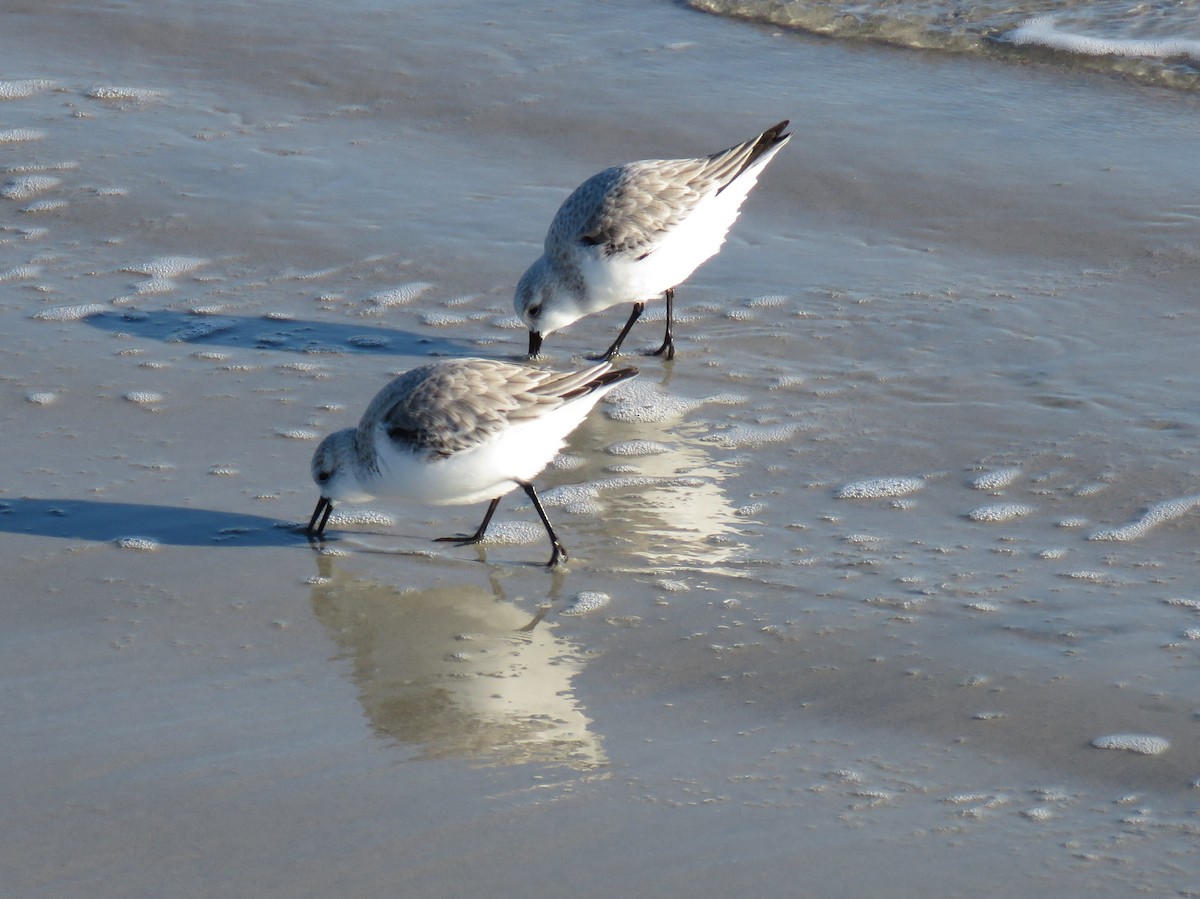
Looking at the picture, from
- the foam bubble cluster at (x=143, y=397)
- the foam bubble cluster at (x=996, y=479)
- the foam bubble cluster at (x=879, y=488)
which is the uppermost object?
the foam bubble cluster at (x=996, y=479)

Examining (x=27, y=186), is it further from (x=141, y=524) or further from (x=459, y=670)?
(x=459, y=670)

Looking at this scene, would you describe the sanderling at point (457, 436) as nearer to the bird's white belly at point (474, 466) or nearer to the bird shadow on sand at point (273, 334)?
the bird's white belly at point (474, 466)

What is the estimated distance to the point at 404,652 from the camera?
482 centimetres

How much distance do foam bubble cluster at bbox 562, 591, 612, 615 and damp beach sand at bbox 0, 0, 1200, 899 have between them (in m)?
0.08

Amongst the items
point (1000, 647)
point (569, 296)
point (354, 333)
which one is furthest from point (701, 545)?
point (354, 333)

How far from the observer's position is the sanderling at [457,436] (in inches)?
207

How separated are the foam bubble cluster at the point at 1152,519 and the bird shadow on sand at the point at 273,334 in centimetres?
310

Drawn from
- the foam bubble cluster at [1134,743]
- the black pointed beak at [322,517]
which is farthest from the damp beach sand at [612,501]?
the black pointed beak at [322,517]

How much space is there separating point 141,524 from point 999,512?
305cm

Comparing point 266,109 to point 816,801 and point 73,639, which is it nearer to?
point 73,639

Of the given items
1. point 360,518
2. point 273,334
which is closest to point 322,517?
point 360,518

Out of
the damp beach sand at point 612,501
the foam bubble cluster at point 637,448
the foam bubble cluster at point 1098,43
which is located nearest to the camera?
the damp beach sand at point 612,501

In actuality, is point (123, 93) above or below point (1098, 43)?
below

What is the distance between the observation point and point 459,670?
4711mm
